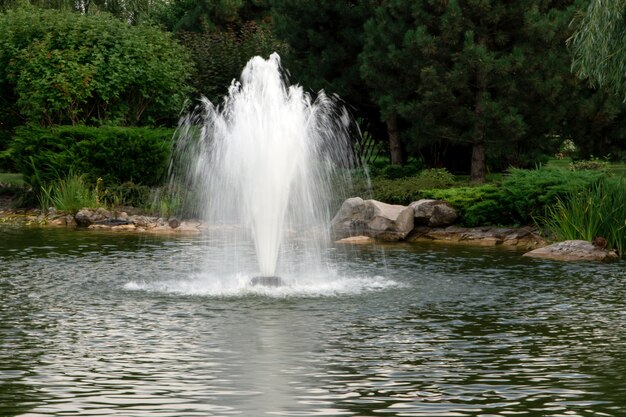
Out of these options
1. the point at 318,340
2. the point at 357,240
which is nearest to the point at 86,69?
the point at 357,240

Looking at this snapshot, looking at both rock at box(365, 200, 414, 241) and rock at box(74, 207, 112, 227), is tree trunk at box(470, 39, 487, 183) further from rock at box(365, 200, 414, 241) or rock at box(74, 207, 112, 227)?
rock at box(74, 207, 112, 227)

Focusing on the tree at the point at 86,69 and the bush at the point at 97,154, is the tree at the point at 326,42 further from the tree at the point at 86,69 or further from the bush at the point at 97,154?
the bush at the point at 97,154

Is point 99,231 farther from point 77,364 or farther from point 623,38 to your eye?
point 77,364

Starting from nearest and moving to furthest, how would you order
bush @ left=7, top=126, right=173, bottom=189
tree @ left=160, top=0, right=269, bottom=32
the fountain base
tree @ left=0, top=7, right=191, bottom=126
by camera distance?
the fountain base < bush @ left=7, top=126, right=173, bottom=189 < tree @ left=0, top=7, right=191, bottom=126 < tree @ left=160, top=0, right=269, bottom=32

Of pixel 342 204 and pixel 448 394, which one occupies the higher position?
pixel 342 204

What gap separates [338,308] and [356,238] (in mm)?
9963

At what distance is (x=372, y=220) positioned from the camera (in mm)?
24891

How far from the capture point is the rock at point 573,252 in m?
20.6

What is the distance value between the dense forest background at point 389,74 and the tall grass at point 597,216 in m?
5.26

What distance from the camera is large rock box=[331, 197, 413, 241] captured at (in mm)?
24484

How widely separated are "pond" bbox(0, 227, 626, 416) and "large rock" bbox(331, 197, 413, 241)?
4.21m

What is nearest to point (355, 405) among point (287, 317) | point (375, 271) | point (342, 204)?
point (287, 317)

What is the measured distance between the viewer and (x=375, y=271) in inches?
744

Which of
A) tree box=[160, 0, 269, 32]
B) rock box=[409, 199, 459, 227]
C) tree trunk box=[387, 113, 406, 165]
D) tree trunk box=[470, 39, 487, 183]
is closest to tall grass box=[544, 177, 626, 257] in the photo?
rock box=[409, 199, 459, 227]
